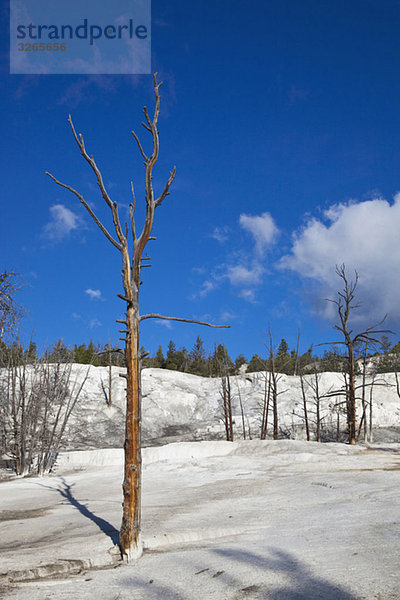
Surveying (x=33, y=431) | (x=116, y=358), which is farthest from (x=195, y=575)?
(x=116, y=358)

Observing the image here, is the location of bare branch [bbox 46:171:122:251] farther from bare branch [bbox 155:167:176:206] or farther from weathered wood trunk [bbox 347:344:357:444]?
weathered wood trunk [bbox 347:344:357:444]

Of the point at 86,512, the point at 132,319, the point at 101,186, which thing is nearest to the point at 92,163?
the point at 101,186

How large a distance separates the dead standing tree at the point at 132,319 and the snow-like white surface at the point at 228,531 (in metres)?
0.66

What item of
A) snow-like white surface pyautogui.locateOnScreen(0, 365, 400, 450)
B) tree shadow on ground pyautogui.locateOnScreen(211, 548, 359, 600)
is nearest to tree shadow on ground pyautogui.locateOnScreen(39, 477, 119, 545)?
tree shadow on ground pyautogui.locateOnScreen(211, 548, 359, 600)

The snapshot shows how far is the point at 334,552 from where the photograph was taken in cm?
668

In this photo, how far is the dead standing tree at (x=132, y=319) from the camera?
25.1ft

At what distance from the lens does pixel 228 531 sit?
30.1 feet

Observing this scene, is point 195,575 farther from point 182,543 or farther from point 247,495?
point 247,495

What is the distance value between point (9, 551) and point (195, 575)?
4.33 meters

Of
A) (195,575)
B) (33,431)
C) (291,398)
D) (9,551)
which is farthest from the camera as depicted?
(291,398)

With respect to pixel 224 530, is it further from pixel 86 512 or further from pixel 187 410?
pixel 187 410

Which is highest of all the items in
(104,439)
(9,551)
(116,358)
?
(116,358)

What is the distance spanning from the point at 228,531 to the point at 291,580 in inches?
150

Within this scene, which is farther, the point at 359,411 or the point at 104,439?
the point at 359,411
